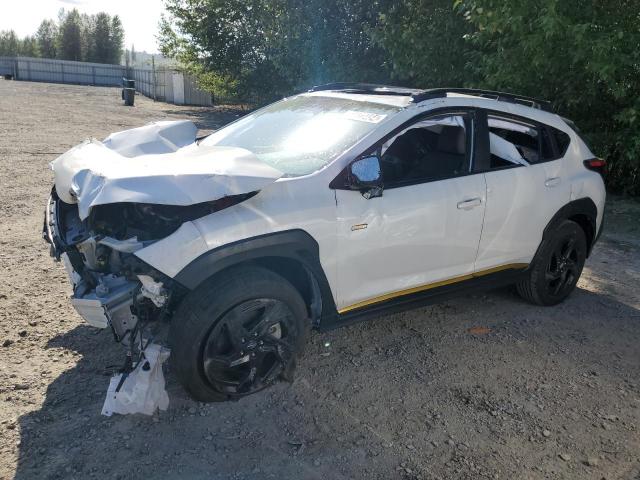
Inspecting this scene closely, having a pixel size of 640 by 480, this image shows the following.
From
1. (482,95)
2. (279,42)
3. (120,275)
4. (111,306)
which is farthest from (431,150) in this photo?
(279,42)

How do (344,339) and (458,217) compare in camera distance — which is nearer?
(458,217)

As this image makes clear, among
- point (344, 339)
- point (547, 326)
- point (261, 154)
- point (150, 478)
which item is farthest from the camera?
point (547, 326)

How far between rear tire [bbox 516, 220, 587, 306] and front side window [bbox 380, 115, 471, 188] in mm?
1181

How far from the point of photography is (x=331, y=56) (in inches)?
550

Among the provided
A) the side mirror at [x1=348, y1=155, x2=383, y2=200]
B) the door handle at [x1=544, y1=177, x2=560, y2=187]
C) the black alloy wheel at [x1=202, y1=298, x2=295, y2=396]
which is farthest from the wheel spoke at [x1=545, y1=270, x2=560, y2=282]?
the black alloy wheel at [x1=202, y1=298, x2=295, y2=396]

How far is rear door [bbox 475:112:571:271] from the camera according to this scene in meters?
4.01

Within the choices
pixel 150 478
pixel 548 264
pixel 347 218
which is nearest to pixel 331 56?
pixel 548 264

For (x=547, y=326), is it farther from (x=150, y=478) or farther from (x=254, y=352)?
(x=150, y=478)

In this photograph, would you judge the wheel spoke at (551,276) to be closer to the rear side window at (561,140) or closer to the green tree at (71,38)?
the rear side window at (561,140)

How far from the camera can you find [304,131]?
150 inches

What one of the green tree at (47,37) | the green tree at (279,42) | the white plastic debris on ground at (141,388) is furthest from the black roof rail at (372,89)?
the green tree at (47,37)

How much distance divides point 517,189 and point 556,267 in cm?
101

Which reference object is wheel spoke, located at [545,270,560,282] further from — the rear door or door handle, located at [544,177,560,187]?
door handle, located at [544,177,560,187]

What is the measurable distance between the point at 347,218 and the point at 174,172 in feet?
3.34
